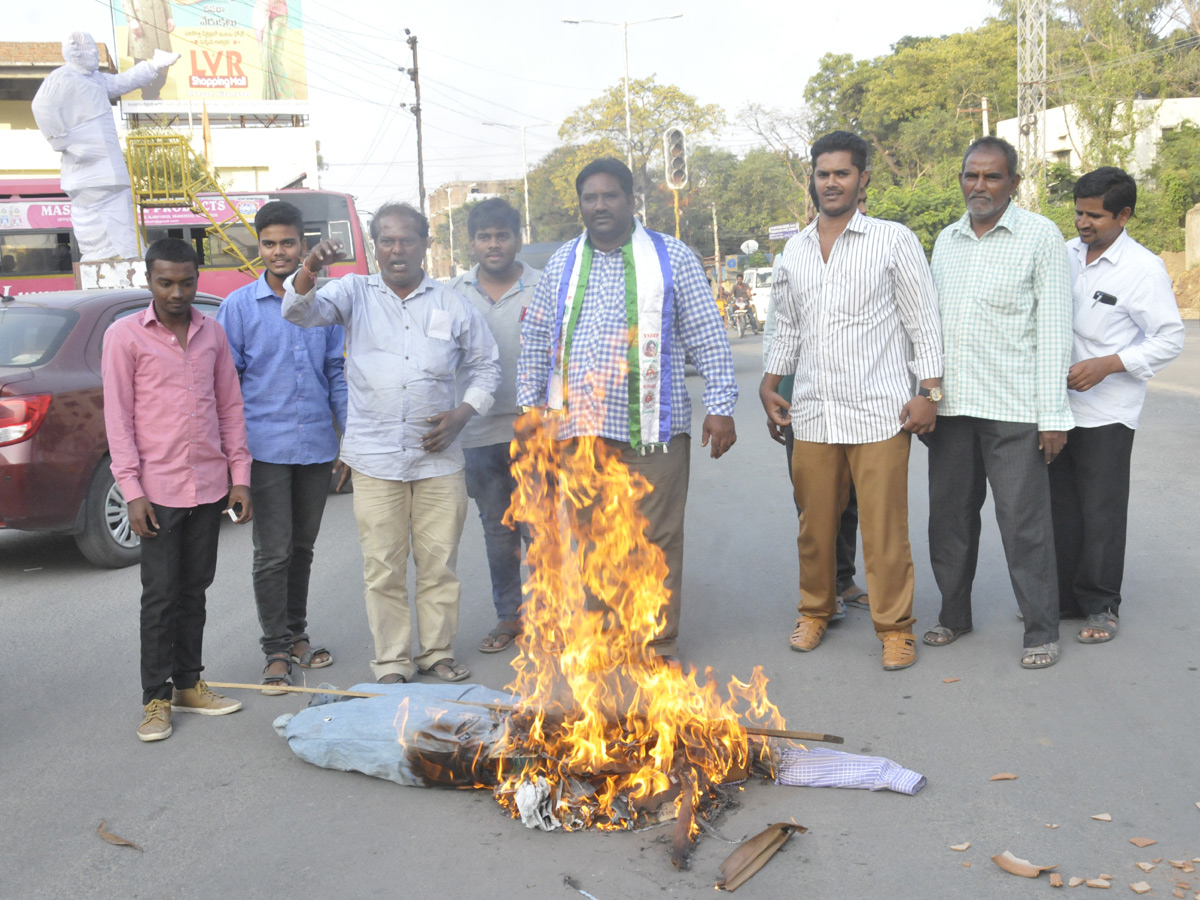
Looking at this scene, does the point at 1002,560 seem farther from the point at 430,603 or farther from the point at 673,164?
the point at 673,164

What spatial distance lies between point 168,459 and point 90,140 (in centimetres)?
1359

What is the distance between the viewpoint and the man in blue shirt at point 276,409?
190 inches

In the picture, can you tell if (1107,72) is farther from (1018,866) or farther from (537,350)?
(1018,866)

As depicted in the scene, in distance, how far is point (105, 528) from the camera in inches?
273

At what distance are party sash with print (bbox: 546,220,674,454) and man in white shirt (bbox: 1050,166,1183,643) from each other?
6.04ft

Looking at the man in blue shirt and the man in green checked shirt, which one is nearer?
the man in green checked shirt

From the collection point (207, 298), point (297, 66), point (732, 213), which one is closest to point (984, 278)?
point (207, 298)

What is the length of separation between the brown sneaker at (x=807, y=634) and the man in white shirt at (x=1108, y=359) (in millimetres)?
1162

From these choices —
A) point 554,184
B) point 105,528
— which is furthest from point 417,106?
point 105,528

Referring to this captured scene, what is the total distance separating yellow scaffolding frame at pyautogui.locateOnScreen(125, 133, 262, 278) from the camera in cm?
1733

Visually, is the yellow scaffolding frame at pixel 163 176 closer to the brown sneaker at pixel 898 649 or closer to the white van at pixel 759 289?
the brown sneaker at pixel 898 649

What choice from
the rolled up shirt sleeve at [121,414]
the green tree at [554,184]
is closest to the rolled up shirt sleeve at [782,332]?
A: the rolled up shirt sleeve at [121,414]

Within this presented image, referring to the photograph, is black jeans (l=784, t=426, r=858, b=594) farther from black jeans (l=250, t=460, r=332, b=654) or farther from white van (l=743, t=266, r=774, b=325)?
white van (l=743, t=266, r=774, b=325)

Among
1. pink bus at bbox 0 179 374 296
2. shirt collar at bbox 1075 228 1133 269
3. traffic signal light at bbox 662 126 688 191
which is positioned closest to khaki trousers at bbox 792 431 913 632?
shirt collar at bbox 1075 228 1133 269
